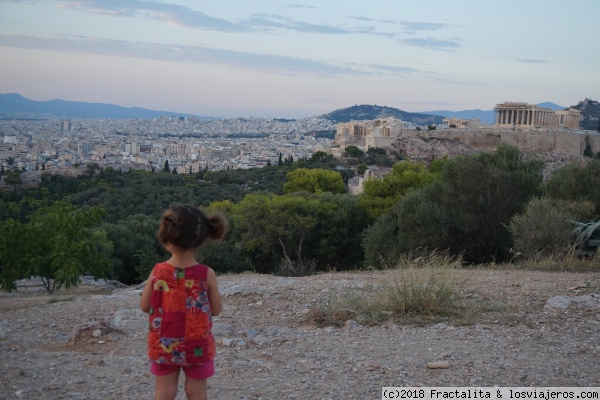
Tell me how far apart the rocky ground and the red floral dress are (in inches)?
41.7

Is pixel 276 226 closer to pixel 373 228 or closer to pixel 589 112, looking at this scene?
pixel 373 228

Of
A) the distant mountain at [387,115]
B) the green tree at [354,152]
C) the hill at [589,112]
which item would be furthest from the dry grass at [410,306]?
the distant mountain at [387,115]

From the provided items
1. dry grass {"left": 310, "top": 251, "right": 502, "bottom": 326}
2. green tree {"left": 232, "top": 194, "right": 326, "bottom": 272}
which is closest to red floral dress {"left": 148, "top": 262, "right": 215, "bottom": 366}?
dry grass {"left": 310, "top": 251, "right": 502, "bottom": 326}

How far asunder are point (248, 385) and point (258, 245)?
47.9 feet

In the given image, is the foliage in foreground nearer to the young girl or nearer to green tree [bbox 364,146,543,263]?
the young girl

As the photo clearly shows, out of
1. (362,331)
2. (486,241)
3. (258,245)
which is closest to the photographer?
(362,331)

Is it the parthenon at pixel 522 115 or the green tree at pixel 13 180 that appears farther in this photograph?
the parthenon at pixel 522 115

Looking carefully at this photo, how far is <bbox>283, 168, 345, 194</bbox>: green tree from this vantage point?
101 ft

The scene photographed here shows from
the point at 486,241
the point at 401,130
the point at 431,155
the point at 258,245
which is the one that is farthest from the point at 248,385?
the point at 401,130

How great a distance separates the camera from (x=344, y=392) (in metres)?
4.13

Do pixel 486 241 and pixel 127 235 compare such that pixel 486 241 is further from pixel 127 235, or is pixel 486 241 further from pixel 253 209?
pixel 127 235

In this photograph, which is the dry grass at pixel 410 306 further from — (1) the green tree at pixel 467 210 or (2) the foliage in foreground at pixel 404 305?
(1) the green tree at pixel 467 210

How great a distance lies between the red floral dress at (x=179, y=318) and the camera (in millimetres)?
3129

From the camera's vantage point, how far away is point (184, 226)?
315cm
